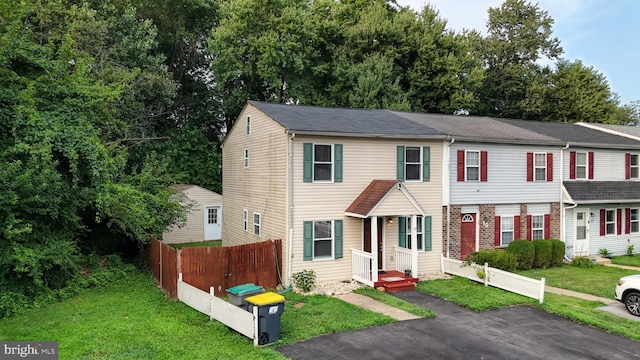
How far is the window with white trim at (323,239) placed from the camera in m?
14.5

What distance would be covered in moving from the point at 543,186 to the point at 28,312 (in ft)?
62.3

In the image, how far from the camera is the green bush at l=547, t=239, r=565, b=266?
17688 millimetres

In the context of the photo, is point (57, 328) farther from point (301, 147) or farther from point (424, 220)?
point (424, 220)

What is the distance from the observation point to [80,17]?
21.6 metres

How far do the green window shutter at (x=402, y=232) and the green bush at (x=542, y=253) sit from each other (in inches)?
218

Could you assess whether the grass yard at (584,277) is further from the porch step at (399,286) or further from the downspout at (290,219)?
the downspout at (290,219)

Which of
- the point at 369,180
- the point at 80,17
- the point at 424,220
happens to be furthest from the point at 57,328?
the point at 80,17

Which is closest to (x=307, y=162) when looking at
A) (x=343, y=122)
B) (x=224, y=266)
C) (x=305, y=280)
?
(x=343, y=122)

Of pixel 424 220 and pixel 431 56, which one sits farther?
pixel 431 56

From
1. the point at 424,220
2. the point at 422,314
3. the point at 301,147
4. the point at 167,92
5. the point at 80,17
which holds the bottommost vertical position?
the point at 422,314

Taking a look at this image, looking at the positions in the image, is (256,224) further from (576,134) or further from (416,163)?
(576,134)

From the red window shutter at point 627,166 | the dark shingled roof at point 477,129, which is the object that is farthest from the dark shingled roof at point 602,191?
the dark shingled roof at point 477,129

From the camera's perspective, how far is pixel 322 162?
14625 millimetres

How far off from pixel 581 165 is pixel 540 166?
276cm
